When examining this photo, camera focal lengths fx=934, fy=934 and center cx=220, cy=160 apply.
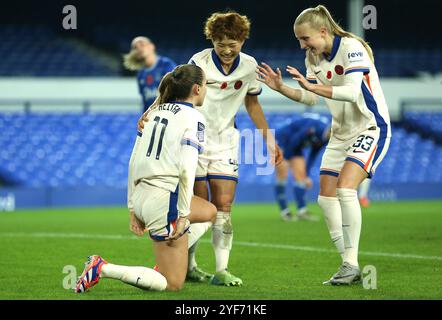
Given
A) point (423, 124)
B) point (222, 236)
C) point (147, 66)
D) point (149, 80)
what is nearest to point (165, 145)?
point (222, 236)

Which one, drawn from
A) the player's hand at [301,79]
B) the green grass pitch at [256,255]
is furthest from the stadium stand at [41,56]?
the player's hand at [301,79]

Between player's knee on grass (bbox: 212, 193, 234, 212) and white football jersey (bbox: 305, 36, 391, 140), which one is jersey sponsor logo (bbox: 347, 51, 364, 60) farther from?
player's knee on grass (bbox: 212, 193, 234, 212)

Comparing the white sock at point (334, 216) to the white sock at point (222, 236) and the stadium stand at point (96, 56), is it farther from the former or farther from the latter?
the stadium stand at point (96, 56)

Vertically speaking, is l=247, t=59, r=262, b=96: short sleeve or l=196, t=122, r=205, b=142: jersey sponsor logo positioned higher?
l=247, t=59, r=262, b=96: short sleeve

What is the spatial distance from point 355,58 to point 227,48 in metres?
0.98

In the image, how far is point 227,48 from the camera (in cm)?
720

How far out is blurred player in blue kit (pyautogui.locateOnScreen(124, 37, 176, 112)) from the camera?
442 inches

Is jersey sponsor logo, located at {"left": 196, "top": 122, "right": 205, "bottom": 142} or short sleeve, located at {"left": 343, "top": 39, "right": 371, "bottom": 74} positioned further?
short sleeve, located at {"left": 343, "top": 39, "right": 371, "bottom": 74}

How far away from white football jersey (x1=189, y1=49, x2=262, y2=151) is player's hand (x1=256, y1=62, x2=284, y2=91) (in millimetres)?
273

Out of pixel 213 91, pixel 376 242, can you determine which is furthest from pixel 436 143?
pixel 213 91

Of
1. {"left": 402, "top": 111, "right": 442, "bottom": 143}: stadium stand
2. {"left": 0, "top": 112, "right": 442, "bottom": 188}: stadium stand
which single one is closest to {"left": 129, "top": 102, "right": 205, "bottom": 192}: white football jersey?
{"left": 0, "top": 112, "right": 442, "bottom": 188}: stadium stand

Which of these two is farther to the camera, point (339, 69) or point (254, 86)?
point (254, 86)

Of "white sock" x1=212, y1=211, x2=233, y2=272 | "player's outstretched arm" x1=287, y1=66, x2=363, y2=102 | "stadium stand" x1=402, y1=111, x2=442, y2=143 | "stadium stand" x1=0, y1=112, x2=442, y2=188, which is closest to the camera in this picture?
"player's outstretched arm" x1=287, y1=66, x2=363, y2=102

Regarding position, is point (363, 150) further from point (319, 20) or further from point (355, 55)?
point (319, 20)
